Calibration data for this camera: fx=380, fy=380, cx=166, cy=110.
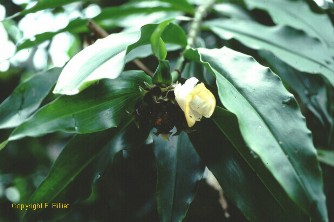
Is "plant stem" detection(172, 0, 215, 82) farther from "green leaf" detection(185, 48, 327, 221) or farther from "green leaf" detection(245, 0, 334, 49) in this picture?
"green leaf" detection(185, 48, 327, 221)

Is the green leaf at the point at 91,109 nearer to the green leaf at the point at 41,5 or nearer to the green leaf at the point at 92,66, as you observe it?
the green leaf at the point at 92,66

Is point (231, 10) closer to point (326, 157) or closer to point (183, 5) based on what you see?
point (183, 5)

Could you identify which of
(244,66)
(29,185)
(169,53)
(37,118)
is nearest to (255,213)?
(244,66)

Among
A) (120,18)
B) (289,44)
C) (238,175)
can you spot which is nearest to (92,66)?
(238,175)

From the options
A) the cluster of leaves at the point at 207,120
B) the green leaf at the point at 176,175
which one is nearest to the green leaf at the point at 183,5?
the cluster of leaves at the point at 207,120

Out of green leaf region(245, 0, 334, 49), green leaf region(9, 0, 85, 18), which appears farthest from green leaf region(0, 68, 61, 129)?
green leaf region(245, 0, 334, 49)

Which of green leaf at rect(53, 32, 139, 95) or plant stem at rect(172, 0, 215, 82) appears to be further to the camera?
plant stem at rect(172, 0, 215, 82)

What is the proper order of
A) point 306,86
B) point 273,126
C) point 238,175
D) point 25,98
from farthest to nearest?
1. point 306,86
2. point 25,98
3. point 238,175
4. point 273,126
